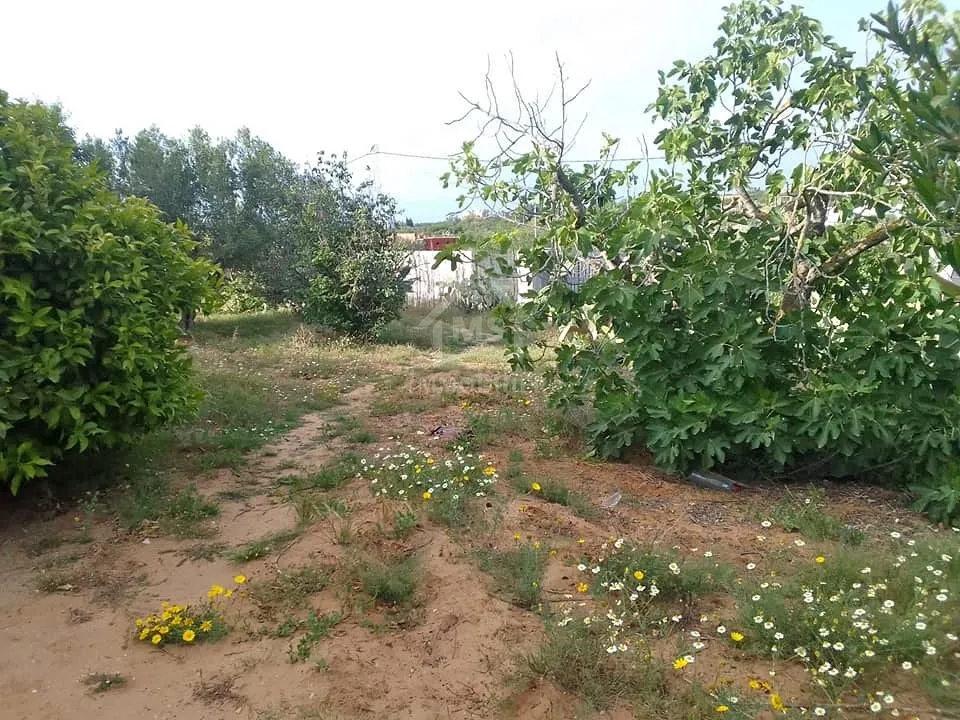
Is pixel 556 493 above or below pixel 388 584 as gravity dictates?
above

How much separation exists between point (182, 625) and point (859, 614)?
8.50 feet

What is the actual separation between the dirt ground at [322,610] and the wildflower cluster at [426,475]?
0.43 feet

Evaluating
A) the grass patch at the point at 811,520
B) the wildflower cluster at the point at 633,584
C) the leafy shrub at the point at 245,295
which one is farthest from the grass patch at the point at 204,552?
the leafy shrub at the point at 245,295

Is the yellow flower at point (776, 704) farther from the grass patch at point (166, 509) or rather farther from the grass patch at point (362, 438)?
the grass patch at point (362, 438)

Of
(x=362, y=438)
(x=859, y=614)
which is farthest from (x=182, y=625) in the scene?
(x=362, y=438)

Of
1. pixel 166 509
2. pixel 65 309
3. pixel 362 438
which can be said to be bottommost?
→ pixel 166 509

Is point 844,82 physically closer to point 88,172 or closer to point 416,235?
point 88,172

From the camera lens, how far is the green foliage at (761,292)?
4.03m

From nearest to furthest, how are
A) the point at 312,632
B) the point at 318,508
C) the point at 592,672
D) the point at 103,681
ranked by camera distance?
the point at 592,672, the point at 103,681, the point at 312,632, the point at 318,508

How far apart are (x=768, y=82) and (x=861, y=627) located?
12.0 feet

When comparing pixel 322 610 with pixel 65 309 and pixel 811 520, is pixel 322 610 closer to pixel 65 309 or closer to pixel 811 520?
pixel 65 309

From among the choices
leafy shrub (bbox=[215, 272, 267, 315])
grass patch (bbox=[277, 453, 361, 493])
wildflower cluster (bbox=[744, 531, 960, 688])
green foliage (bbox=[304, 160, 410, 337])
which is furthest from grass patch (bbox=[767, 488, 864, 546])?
leafy shrub (bbox=[215, 272, 267, 315])

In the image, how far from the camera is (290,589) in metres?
3.17

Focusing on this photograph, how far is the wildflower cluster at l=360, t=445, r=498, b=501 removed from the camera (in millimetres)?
4117
